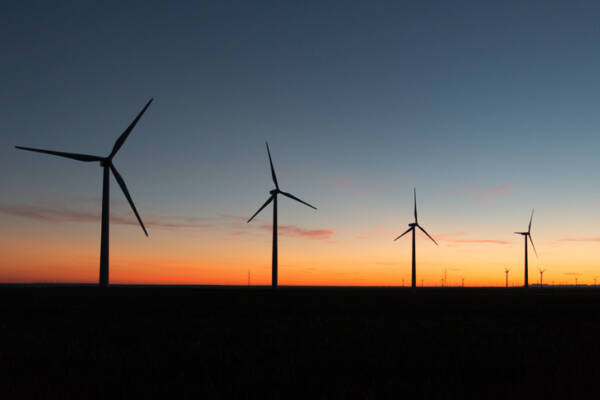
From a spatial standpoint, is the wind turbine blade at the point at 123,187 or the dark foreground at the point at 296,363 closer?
the dark foreground at the point at 296,363

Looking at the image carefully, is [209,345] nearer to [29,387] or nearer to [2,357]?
[2,357]

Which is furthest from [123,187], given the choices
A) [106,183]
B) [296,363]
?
[296,363]

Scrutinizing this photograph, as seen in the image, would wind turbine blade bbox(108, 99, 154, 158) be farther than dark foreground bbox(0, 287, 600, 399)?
Yes

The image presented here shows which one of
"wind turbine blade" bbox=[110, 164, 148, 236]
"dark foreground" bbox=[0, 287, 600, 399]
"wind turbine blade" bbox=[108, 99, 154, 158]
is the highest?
"wind turbine blade" bbox=[108, 99, 154, 158]

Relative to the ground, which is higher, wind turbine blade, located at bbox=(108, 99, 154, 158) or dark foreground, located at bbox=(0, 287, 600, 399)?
wind turbine blade, located at bbox=(108, 99, 154, 158)

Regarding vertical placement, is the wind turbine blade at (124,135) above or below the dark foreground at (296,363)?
above

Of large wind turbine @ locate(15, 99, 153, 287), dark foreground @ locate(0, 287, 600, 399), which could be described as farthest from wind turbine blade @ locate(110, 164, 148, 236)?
dark foreground @ locate(0, 287, 600, 399)

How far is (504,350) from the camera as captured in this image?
17469mm

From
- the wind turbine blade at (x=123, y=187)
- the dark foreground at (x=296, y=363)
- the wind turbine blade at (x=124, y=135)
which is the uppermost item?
the wind turbine blade at (x=124, y=135)

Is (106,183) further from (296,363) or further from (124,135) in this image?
(296,363)

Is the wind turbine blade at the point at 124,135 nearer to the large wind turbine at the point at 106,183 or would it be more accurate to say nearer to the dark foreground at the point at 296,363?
the large wind turbine at the point at 106,183

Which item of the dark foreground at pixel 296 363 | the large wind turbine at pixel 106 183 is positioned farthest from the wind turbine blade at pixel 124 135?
the dark foreground at pixel 296 363

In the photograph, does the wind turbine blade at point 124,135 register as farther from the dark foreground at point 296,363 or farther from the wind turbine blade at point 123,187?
the dark foreground at point 296,363

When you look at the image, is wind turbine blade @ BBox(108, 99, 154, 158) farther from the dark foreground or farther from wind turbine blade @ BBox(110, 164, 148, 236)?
the dark foreground
